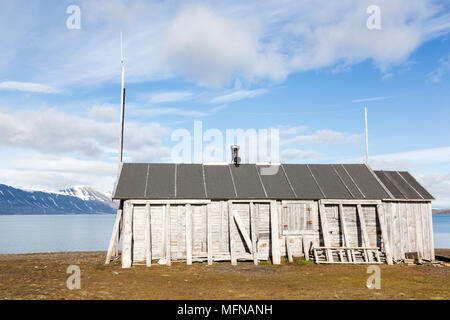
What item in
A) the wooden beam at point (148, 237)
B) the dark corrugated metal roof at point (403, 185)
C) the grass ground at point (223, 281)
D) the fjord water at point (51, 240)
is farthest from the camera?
the fjord water at point (51, 240)

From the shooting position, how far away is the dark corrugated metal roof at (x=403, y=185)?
21578mm

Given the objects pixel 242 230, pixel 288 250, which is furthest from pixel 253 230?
pixel 288 250

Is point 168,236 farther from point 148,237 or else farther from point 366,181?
point 366,181

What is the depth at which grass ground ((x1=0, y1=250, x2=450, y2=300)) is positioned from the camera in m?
12.1

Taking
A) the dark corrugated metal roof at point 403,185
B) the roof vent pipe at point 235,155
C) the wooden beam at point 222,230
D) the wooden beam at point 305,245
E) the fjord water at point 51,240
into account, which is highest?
the roof vent pipe at point 235,155

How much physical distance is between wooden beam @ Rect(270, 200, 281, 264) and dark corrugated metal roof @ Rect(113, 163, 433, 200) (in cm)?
71

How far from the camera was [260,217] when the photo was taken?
19.9 metres

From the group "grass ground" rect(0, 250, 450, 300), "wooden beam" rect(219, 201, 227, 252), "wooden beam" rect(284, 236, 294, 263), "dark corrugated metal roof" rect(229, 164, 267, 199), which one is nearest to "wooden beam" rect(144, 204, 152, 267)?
"grass ground" rect(0, 250, 450, 300)

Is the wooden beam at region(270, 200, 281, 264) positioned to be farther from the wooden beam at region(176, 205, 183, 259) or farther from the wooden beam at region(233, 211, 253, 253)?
the wooden beam at region(176, 205, 183, 259)

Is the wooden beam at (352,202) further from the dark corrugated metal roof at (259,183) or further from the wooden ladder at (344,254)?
the wooden ladder at (344,254)

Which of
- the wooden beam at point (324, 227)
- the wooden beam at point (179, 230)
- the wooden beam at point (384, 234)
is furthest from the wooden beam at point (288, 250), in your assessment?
the wooden beam at point (179, 230)

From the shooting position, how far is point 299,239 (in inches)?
794

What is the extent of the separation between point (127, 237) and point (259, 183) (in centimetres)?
782
